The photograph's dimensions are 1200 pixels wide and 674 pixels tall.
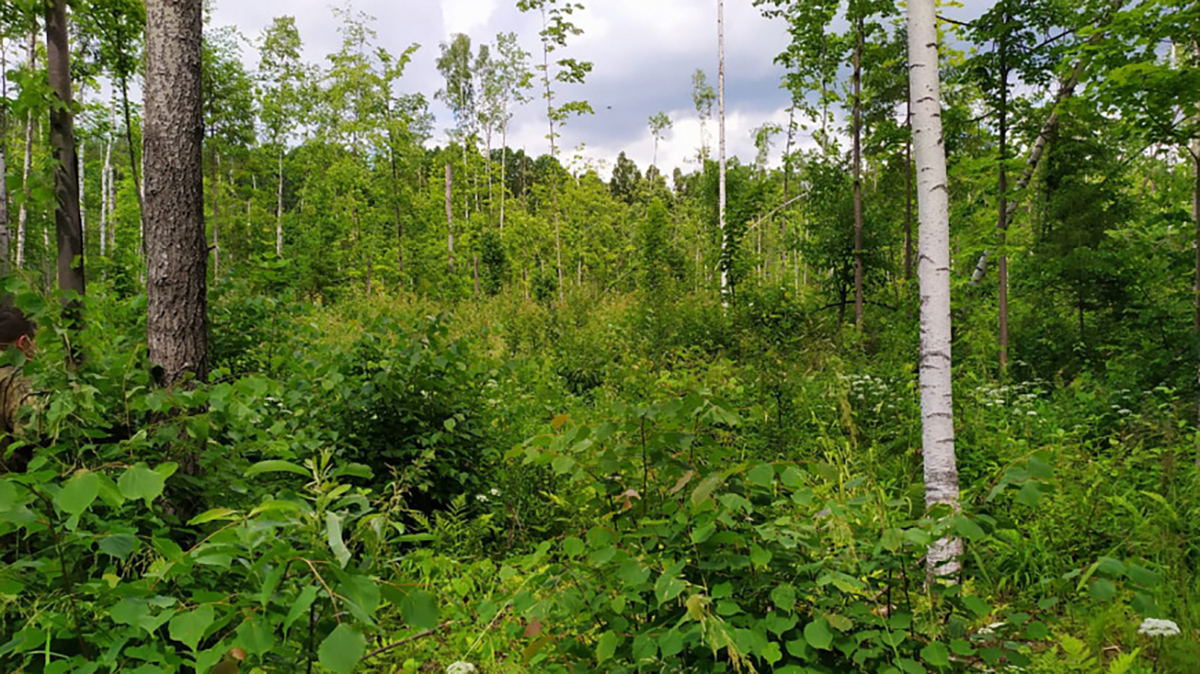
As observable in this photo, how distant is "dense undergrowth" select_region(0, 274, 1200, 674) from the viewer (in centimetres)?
129

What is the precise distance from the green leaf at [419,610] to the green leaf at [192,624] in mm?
369

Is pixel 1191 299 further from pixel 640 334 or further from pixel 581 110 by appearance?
pixel 581 110

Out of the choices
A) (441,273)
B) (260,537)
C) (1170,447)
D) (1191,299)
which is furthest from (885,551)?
(441,273)

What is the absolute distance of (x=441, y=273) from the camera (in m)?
23.6

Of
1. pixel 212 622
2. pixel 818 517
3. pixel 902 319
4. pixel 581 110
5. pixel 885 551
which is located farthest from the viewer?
pixel 581 110

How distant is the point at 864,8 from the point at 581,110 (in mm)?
5619

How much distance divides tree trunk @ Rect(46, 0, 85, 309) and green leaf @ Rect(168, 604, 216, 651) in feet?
12.0

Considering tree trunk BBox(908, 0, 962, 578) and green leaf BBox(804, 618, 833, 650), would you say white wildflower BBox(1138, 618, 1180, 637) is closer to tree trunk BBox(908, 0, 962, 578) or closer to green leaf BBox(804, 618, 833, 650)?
tree trunk BBox(908, 0, 962, 578)

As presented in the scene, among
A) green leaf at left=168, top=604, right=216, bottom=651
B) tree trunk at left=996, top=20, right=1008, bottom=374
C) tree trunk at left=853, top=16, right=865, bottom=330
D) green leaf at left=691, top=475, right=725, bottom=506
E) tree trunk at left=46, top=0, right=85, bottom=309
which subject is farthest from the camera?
tree trunk at left=853, top=16, right=865, bottom=330

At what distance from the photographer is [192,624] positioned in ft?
3.55

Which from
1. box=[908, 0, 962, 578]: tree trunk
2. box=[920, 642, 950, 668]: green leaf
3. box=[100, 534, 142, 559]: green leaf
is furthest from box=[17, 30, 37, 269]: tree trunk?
box=[908, 0, 962, 578]: tree trunk

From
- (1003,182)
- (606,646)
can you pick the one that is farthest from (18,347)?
(1003,182)

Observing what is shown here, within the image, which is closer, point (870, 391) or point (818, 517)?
point (818, 517)

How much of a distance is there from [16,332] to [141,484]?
8.14 feet
